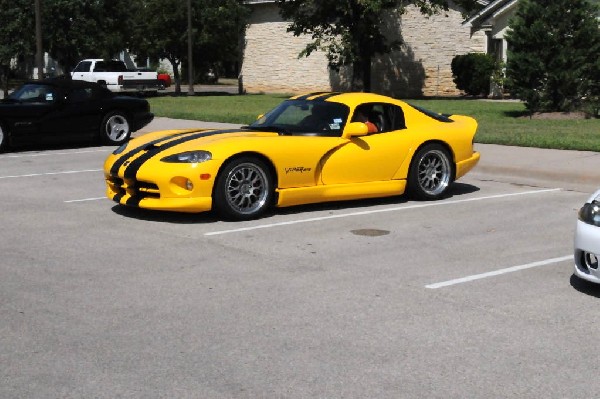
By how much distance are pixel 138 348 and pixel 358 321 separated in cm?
147

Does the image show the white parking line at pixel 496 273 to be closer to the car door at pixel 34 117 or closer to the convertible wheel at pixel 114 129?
the car door at pixel 34 117

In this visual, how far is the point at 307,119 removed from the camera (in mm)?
10680

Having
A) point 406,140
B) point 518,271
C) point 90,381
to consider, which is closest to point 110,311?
point 90,381

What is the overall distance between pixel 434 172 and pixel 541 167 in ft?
9.55

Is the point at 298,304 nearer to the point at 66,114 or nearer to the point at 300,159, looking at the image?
the point at 300,159

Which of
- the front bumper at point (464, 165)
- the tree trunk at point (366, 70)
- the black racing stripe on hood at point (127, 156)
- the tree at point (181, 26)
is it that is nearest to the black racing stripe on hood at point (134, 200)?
the black racing stripe on hood at point (127, 156)

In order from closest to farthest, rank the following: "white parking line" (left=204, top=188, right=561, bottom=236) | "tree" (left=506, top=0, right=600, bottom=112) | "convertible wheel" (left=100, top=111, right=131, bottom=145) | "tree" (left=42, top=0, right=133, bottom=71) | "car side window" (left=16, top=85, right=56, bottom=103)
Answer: "white parking line" (left=204, top=188, right=561, bottom=236), "car side window" (left=16, top=85, right=56, bottom=103), "convertible wheel" (left=100, top=111, right=131, bottom=145), "tree" (left=506, top=0, right=600, bottom=112), "tree" (left=42, top=0, right=133, bottom=71)

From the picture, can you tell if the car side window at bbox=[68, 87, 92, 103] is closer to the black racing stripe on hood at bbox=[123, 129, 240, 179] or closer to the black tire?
the black tire

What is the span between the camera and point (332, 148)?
10312 millimetres

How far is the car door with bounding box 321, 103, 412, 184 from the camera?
34.0 feet

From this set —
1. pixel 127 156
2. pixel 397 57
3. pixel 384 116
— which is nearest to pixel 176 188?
pixel 127 156

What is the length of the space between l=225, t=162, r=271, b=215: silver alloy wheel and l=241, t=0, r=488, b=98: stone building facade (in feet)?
93.0

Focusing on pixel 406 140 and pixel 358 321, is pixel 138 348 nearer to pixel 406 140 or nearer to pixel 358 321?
pixel 358 321

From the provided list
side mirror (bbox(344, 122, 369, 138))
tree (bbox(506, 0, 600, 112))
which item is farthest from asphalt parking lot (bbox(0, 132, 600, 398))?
tree (bbox(506, 0, 600, 112))
